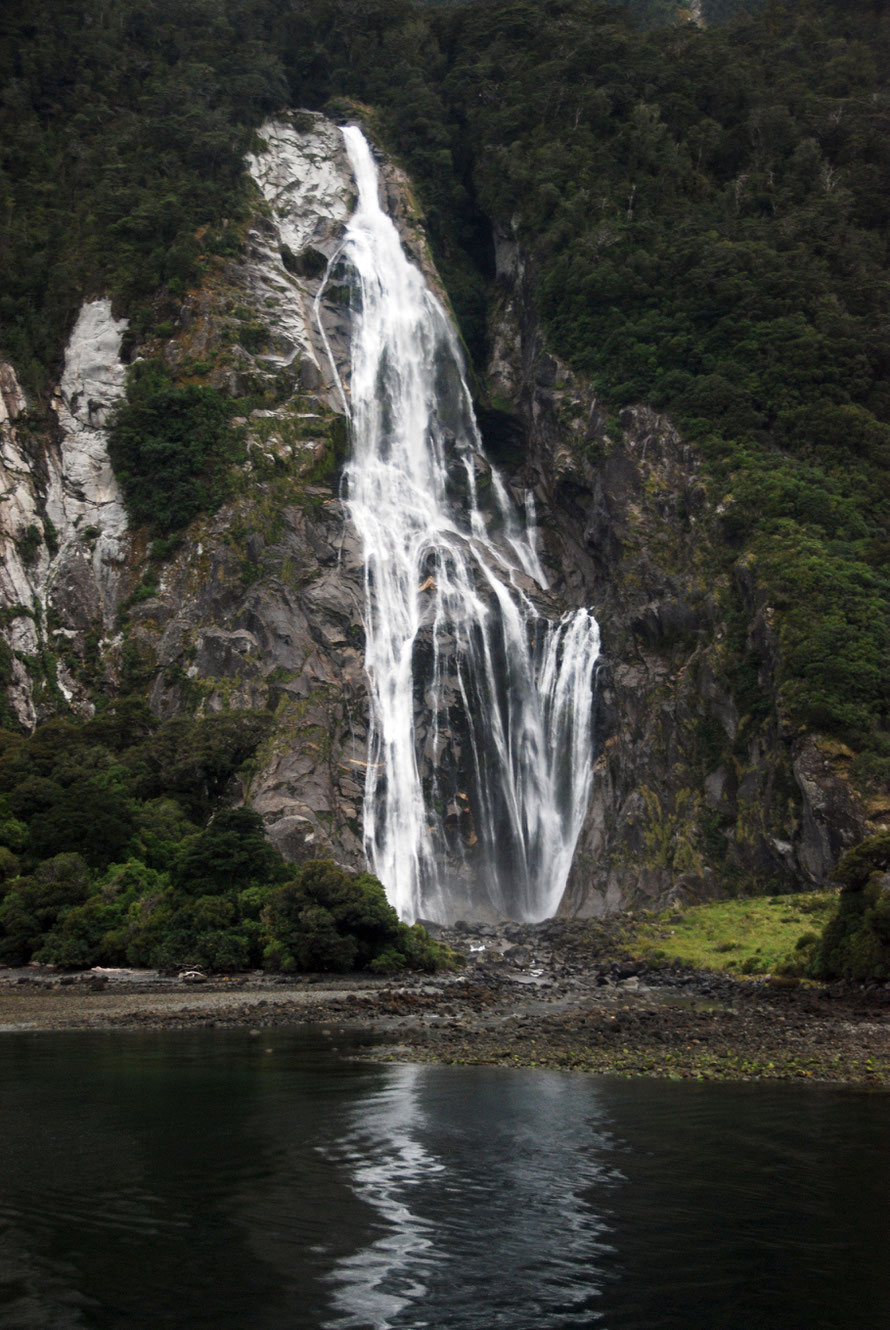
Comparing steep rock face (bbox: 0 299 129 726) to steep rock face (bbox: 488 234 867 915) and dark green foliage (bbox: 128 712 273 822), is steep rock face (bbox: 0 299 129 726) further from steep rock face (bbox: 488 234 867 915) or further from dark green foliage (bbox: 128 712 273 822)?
steep rock face (bbox: 488 234 867 915)

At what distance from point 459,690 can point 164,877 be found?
19.1m

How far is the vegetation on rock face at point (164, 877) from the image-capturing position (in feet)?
90.5

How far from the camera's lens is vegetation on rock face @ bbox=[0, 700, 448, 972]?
27.6 m

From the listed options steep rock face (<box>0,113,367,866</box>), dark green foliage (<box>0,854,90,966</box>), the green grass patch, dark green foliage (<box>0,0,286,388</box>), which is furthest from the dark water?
dark green foliage (<box>0,0,286,388</box>)

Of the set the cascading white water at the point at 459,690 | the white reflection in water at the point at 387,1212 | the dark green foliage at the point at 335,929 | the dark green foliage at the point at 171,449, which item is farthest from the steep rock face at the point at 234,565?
the white reflection in water at the point at 387,1212

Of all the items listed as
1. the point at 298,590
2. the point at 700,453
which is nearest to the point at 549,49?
the point at 700,453

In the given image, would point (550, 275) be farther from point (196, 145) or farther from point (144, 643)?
point (144, 643)

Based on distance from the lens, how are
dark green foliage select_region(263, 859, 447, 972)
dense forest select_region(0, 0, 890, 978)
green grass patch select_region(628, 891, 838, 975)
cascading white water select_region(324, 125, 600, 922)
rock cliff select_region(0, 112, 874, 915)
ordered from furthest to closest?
dense forest select_region(0, 0, 890, 978) < cascading white water select_region(324, 125, 600, 922) < rock cliff select_region(0, 112, 874, 915) < dark green foliage select_region(263, 859, 447, 972) < green grass patch select_region(628, 891, 838, 975)

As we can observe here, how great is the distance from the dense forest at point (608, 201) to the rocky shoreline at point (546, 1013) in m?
11.1

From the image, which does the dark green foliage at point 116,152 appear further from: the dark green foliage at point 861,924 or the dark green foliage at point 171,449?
the dark green foliage at point 861,924

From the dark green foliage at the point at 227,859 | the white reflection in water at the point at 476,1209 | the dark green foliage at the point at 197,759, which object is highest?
the dark green foliage at the point at 197,759

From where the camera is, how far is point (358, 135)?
71.8m

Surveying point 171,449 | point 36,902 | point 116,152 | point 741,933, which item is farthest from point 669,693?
point 116,152

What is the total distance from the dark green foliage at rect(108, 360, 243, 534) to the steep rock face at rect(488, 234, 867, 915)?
1735cm
